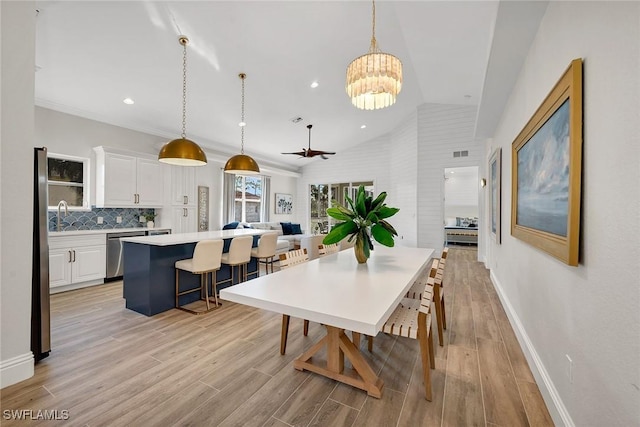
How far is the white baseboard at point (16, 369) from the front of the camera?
181 centimetres

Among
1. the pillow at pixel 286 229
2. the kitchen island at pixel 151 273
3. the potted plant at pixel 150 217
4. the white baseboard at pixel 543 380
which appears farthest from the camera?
the pillow at pixel 286 229

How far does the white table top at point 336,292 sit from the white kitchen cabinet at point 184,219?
175 inches

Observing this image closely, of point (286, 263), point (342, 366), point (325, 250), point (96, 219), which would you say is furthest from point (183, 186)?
point (342, 366)

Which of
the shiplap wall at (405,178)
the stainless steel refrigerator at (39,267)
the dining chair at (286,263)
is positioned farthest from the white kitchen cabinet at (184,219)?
the shiplap wall at (405,178)

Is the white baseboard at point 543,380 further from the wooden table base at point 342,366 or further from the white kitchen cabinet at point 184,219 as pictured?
the white kitchen cabinet at point 184,219

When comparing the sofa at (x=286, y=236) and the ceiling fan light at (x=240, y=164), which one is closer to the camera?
the ceiling fan light at (x=240, y=164)

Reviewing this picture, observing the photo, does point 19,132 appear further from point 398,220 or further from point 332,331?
point 398,220

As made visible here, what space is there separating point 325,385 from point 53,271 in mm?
4303

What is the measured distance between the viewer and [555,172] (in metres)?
1.58

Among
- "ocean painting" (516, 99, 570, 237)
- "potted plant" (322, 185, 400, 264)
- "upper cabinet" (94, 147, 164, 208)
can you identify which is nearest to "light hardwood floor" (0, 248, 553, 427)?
"potted plant" (322, 185, 400, 264)

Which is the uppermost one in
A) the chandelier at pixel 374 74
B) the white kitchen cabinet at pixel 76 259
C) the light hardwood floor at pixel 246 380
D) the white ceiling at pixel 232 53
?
the white ceiling at pixel 232 53

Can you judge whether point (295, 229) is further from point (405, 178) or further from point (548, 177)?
point (548, 177)

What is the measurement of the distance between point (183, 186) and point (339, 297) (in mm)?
5484

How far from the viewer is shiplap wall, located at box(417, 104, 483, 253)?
6.31 m
